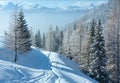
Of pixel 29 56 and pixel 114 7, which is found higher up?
pixel 114 7

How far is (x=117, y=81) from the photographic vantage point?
59.3 metres

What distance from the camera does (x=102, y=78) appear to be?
57.9 m

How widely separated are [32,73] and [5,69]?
13.5 feet

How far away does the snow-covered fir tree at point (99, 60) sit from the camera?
57719 mm

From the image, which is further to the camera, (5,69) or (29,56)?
(29,56)

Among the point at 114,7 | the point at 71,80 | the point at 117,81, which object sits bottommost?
the point at 117,81

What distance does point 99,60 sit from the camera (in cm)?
5778

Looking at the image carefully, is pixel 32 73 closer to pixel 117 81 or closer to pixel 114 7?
pixel 117 81

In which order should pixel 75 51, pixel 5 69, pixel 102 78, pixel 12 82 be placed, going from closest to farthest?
pixel 12 82, pixel 5 69, pixel 102 78, pixel 75 51

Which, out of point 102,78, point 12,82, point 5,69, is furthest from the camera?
point 102,78

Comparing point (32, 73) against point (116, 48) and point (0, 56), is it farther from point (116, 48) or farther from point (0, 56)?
point (116, 48)

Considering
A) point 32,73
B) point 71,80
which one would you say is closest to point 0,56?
point 32,73

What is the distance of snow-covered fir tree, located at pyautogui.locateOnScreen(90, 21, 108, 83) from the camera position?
57719 mm

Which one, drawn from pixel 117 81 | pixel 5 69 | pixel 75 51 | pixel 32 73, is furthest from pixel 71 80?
pixel 75 51
